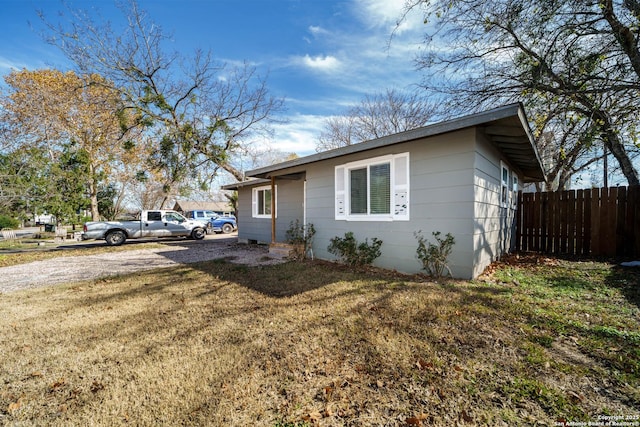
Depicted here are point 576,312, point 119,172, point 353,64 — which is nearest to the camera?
point 576,312

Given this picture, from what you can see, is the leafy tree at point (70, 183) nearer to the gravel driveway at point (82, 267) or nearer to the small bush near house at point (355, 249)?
the gravel driveway at point (82, 267)

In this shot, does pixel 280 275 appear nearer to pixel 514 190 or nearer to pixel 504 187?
pixel 504 187

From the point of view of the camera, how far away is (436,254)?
503 centimetres

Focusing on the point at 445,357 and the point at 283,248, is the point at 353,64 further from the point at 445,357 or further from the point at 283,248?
the point at 445,357

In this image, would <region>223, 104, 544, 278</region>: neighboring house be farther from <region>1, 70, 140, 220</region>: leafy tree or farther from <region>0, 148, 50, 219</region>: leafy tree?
<region>1, 70, 140, 220</region>: leafy tree

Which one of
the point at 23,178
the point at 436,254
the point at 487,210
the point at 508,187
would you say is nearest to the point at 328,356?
the point at 436,254

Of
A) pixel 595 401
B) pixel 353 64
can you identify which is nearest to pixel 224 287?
pixel 595 401

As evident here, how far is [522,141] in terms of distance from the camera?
560cm

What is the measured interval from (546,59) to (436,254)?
5.94 meters

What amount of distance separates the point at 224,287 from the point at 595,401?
470 cm

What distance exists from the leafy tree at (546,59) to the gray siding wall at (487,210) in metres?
2.20

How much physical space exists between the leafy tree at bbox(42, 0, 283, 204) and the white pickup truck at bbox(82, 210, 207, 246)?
1.64 metres

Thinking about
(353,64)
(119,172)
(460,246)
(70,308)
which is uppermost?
(353,64)

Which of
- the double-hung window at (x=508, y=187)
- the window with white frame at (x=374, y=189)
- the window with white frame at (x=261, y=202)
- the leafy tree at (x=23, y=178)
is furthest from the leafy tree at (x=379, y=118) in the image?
the leafy tree at (x=23, y=178)
